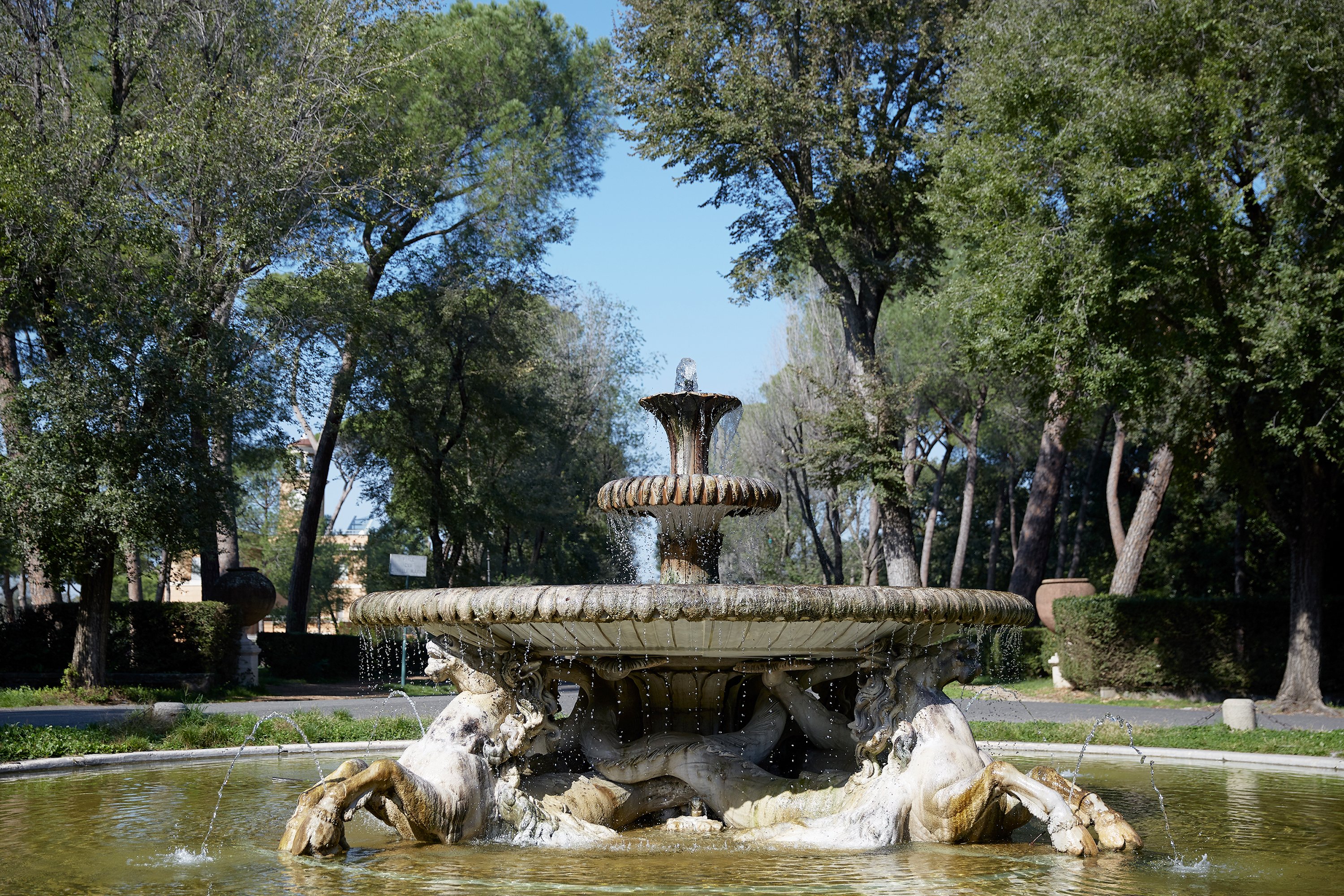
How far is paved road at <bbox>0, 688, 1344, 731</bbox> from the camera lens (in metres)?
13.5

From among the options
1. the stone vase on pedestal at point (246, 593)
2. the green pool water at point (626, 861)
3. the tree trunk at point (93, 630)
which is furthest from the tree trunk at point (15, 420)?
the green pool water at point (626, 861)

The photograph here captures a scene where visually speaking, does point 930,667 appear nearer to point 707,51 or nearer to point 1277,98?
point 1277,98

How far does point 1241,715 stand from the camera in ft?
40.9

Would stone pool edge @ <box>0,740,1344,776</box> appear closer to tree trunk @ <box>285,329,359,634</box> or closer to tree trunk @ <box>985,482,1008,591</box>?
tree trunk @ <box>285,329,359,634</box>

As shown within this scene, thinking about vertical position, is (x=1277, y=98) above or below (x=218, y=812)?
above

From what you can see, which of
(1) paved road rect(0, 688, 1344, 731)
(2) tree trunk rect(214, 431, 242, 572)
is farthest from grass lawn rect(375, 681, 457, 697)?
(2) tree trunk rect(214, 431, 242, 572)

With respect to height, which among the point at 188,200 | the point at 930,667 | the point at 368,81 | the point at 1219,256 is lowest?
the point at 930,667

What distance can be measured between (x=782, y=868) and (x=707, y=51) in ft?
65.2

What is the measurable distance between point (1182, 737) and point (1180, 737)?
0.19 ft

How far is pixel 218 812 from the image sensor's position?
21.7 feet

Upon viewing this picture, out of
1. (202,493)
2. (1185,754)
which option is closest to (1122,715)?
(1185,754)

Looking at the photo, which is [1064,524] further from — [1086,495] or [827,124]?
[827,124]

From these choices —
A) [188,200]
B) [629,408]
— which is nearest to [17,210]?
[188,200]

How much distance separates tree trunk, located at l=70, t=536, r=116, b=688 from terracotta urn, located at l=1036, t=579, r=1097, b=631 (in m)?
17.4
